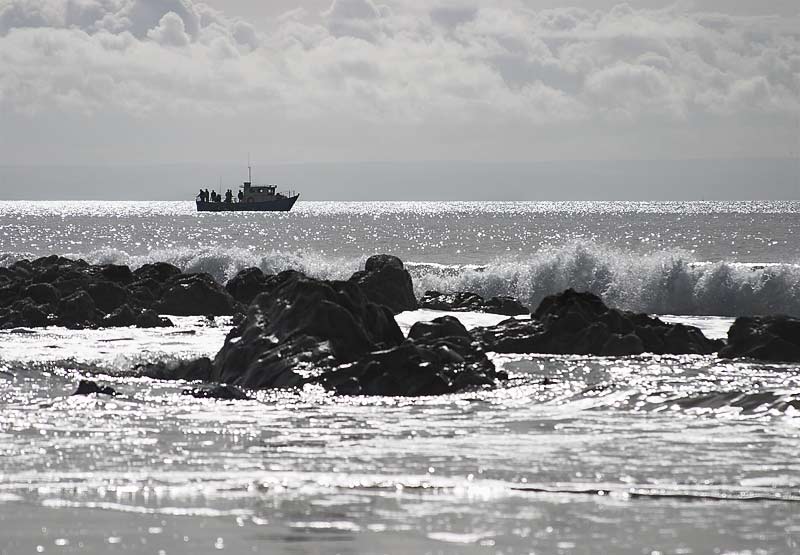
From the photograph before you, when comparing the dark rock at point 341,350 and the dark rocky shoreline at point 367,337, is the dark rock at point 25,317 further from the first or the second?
the dark rock at point 341,350

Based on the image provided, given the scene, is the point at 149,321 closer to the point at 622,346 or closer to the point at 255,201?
the point at 622,346

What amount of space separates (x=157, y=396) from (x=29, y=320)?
479 inches

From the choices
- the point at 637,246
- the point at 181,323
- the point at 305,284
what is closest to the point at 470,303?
the point at 181,323

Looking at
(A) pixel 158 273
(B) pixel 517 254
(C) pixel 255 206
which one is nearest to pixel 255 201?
(C) pixel 255 206

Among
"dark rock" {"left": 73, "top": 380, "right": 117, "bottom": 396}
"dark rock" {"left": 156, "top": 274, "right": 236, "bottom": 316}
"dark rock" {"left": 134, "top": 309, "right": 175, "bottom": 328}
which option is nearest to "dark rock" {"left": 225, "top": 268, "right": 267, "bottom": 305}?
"dark rock" {"left": 156, "top": 274, "right": 236, "bottom": 316}

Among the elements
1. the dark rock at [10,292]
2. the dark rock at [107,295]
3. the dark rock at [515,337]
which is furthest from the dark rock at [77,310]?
the dark rock at [515,337]

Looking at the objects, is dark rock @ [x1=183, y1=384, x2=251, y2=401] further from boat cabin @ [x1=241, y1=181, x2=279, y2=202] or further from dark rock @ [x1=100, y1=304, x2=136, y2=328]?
boat cabin @ [x1=241, y1=181, x2=279, y2=202]

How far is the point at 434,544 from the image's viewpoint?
948 cm

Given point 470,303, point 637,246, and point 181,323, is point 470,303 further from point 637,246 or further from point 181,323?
point 637,246

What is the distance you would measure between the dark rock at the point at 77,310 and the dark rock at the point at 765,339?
1495cm

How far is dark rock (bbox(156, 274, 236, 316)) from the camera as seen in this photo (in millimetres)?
33219

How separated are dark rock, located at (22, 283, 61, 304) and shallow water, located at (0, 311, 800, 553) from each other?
1219 cm

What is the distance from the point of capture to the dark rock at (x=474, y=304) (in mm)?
33906

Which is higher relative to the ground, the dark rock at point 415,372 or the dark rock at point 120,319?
the dark rock at point 415,372
